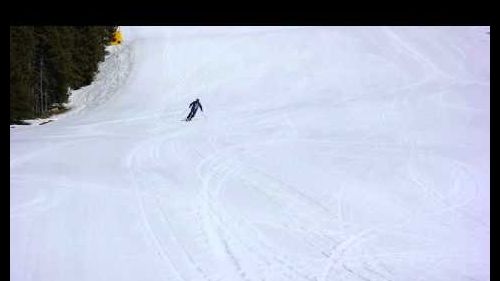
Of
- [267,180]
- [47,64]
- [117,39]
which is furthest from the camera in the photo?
[117,39]

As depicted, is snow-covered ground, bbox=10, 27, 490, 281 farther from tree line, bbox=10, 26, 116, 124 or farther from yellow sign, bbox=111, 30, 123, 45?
yellow sign, bbox=111, 30, 123, 45

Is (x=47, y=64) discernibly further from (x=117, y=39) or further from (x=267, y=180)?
(x=267, y=180)

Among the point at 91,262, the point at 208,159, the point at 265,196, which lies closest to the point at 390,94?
the point at 208,159

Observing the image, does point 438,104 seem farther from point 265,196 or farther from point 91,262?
point 91,262

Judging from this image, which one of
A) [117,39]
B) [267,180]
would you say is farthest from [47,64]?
[267,180]

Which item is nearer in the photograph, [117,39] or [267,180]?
[267,180]

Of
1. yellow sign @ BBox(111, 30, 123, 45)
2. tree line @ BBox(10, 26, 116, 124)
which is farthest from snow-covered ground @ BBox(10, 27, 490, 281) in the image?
yellow sign @ BBox(111, 30, 123, 45)
